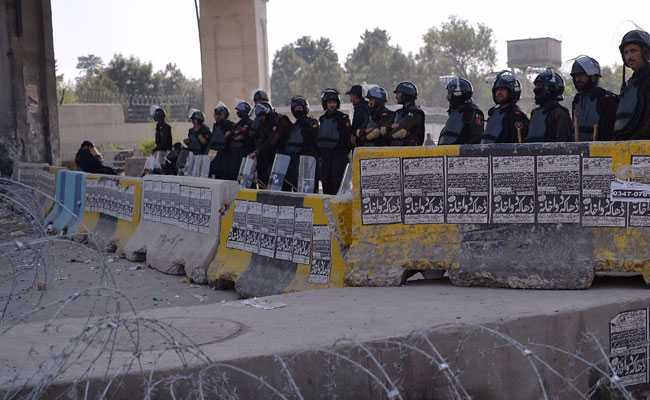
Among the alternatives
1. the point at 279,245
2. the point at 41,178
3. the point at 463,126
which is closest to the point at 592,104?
the point at 463,126

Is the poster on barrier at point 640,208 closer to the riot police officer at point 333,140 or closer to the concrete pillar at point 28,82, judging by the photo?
the riot police officer at point 333,140


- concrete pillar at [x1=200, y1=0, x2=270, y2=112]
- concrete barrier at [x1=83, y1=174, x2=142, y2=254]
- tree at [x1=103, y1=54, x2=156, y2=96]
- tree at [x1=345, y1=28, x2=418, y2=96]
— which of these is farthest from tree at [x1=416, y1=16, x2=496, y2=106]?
concrete barrier at [x1=83, y1=174, x2=142, y2=254]

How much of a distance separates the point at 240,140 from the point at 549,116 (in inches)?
305

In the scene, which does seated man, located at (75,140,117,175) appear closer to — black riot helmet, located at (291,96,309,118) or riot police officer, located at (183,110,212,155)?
riot police officer, located at (183,110,212,155)

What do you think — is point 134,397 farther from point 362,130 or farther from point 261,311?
point 362,130

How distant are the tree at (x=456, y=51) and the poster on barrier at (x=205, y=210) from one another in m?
75.5

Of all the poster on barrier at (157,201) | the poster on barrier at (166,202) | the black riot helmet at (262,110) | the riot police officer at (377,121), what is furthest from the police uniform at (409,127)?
the black riot helmet at (262,110)

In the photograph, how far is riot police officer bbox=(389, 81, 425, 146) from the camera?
34.6ft

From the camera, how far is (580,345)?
536 cm

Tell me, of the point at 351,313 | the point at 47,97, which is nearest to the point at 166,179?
the point at 351,313

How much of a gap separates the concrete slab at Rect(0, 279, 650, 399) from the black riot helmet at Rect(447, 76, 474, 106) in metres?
3.81

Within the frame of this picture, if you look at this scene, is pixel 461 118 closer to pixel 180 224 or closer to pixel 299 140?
pixel 180 224

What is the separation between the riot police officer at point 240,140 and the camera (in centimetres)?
1493

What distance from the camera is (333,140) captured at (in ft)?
40.7
